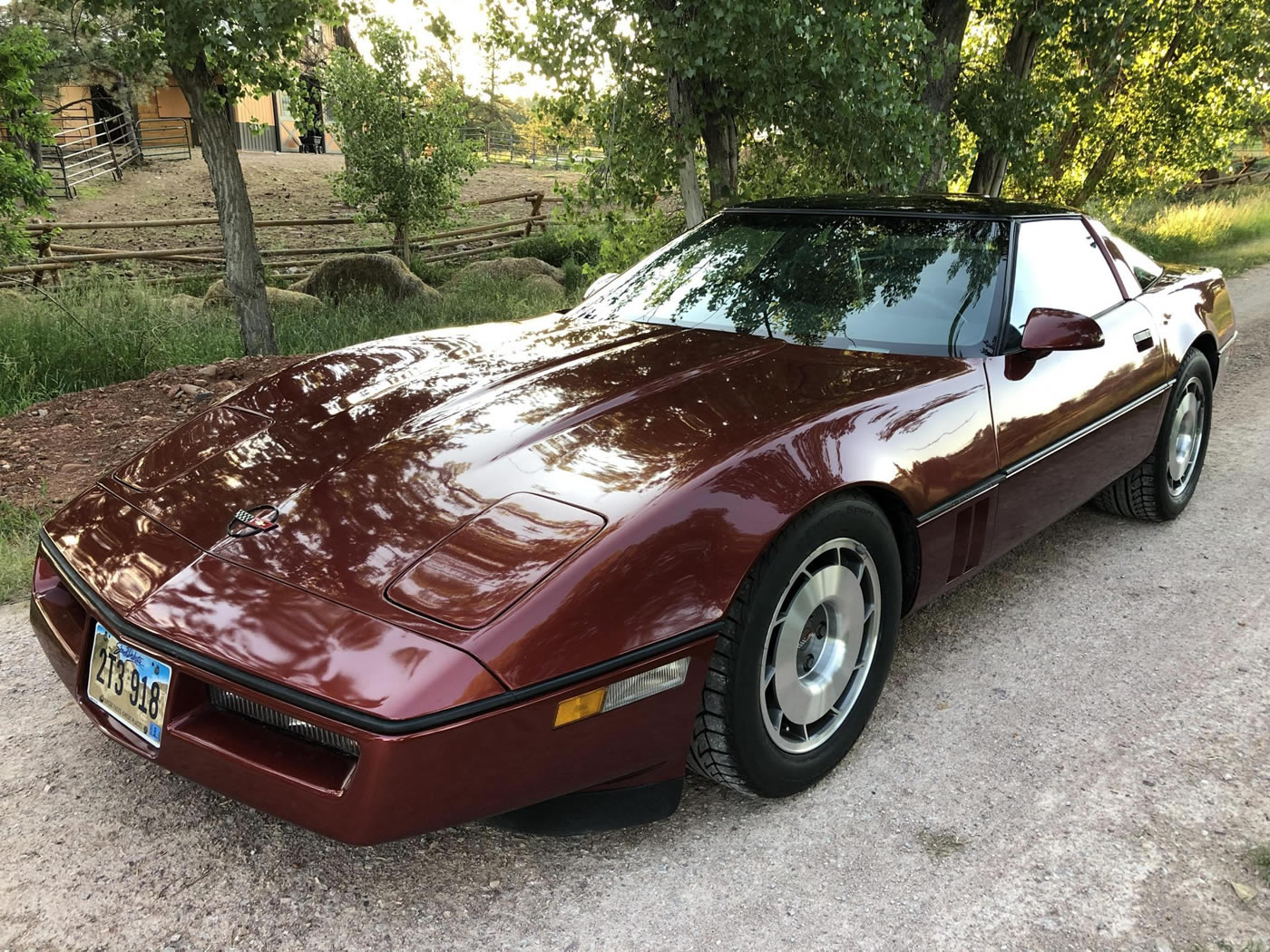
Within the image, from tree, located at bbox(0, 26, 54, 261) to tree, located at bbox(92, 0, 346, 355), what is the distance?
51 cm

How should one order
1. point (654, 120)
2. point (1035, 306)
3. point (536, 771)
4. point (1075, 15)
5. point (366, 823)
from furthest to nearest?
point (1075, 15) < point (654, 120) < point (1035, 306) < point (536, 771) < point (366, 823)

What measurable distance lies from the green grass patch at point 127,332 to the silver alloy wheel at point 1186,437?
17.5 feet

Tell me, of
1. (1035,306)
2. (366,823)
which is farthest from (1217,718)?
(366,823)

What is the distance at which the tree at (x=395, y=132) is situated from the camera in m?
14.6

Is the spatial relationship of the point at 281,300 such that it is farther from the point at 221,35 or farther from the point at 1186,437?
the point at 1186,437

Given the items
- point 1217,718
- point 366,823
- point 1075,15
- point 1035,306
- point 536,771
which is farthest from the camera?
point 1075,15

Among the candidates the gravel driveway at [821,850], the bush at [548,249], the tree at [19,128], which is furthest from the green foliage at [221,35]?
the bush at [548,249]

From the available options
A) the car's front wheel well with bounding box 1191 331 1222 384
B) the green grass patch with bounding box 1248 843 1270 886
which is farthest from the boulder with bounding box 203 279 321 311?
the green grass patch with bounding box 1248 843 1270 886

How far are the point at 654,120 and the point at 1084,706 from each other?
4.93 meters

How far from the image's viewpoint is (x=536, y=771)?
188 centimetres

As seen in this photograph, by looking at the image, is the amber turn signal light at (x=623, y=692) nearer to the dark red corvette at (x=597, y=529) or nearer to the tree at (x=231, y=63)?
the dark red corvette at (x=597, y=529)

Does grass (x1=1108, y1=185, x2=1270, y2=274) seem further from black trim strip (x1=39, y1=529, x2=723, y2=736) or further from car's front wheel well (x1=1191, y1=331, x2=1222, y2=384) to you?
black trim strip (x1=39, y1=529, x2=723, y2=736)

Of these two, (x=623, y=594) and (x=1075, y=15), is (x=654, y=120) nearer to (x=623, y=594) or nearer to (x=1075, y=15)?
(x=1075, y=15)

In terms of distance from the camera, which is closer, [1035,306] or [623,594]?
[623,594]
